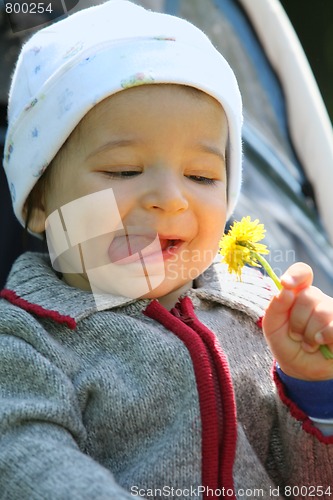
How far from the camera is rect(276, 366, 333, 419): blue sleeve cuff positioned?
1187 millimetres

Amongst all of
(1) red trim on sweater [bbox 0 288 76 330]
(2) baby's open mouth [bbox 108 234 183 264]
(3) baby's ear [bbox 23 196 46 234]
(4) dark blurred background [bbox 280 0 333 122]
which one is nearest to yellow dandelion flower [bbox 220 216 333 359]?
(2) baby's open mouth [bbox 108 234 183 264]

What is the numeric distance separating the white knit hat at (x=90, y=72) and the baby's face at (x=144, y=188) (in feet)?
0.08

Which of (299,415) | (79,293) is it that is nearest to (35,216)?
(79,293)

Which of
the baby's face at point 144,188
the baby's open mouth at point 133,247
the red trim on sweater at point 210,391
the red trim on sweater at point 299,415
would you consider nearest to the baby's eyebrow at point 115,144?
the baby's face at point 144,188

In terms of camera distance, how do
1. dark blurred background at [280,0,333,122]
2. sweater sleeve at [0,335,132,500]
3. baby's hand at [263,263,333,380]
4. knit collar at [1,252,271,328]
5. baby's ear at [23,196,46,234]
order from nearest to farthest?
sweater sleeve at [0,335,132,500] → baby's hand at [263,263,333,380] → knit collar at [1,252,271,328] → baby's ear at [23,196,46,234] → dark blurred background at [280,0,333,122]

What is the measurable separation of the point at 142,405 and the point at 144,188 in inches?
11.9

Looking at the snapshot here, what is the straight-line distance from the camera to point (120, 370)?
1.18 meters

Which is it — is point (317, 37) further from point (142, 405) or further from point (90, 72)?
point (142, 405)

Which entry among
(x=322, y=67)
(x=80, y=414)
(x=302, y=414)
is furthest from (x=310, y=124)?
(x=322, y=67)

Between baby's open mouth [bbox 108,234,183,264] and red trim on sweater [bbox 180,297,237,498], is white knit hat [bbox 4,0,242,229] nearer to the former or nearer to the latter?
baby's open mouth [bbox 108,234,183,264]

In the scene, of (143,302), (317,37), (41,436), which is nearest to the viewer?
(41,436)

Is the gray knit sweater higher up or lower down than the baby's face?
lower down

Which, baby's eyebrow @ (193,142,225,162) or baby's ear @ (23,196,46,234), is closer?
baby's eyebrow @ (193,142,225,162)

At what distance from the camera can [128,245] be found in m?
1.23
